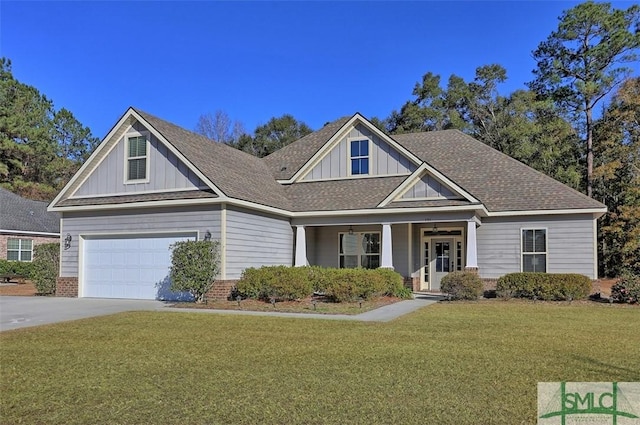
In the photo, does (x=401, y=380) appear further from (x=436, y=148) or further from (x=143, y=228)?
(x=436, y=148)

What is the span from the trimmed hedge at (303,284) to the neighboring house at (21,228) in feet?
68.3

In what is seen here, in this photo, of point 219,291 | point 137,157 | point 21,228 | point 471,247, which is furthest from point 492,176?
point 21,228

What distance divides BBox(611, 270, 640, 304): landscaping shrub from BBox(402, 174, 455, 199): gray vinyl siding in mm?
6012

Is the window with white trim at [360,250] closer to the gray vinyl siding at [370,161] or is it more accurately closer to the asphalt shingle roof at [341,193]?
the asphalt shingle roof at [341,193]

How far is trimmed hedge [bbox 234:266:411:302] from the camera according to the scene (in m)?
15.9

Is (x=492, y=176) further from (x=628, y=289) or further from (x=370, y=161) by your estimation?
(x=628, y=289)

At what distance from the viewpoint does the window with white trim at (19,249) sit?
30.9 meters

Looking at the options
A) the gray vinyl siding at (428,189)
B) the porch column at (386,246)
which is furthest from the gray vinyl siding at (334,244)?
the gray vinyl siding at (428,189)

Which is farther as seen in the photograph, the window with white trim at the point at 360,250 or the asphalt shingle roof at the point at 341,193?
the window with white trim at the point at 360,250

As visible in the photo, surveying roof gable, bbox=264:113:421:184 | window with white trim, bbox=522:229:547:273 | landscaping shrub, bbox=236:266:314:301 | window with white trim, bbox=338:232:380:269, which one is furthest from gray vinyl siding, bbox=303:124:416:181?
landscaping shrub, bbox=236:266:314:301

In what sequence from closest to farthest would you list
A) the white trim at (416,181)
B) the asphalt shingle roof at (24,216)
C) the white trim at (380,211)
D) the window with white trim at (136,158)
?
the white trim at (380,211) < the window with white trim at (136,158) < the white trim at (416,181) < the asphalt shingle roof at (24,216)

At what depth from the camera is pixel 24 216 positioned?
109ft

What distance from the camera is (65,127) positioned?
194 feet

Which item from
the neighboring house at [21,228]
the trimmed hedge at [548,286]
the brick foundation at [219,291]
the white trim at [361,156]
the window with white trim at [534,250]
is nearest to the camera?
the brick foundation at [219,291]
